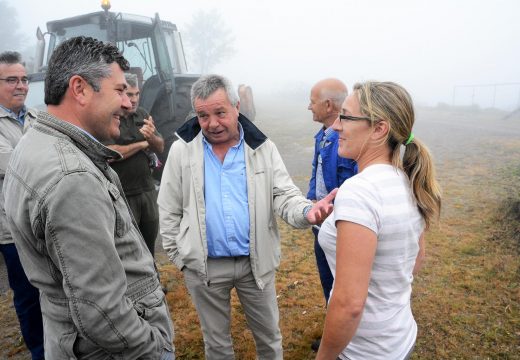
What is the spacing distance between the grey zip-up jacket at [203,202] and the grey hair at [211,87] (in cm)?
17

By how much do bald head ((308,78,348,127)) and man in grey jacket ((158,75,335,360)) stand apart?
2.62 feet

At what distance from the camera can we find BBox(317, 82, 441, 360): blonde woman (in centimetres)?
126

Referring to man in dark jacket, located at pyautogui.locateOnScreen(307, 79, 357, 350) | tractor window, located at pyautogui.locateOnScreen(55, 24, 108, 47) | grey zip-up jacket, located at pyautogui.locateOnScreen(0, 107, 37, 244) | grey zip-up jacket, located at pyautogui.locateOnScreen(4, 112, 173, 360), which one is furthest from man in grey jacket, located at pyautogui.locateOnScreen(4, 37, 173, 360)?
tractor window, located at pyautogui.locateOnScreen(55, 24, 108, 47)

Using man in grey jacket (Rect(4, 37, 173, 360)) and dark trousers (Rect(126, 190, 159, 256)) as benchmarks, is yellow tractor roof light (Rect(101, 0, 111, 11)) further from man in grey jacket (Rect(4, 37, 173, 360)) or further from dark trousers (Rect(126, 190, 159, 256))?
man in grey jacket (Rect(4, 37, 173, 360))

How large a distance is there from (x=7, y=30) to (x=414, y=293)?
191 ft

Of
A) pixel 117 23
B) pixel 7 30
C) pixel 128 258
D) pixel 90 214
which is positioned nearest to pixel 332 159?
pixel 128 258

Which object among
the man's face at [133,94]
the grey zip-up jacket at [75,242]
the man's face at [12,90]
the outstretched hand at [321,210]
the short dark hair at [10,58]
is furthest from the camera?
the man's face at [133,94]

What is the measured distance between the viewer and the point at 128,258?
1.41 metres

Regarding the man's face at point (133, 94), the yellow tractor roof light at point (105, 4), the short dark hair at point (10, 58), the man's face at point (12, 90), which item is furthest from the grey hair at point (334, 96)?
the yellow tractor roof light at point (105, 4)

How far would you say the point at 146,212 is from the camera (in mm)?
3334

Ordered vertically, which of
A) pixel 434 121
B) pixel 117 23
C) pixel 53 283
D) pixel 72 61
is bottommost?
pixel 434 121

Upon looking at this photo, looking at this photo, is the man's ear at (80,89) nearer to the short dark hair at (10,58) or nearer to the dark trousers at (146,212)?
the dark trousers at (146,212)

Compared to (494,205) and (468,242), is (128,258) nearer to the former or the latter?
(468,242)

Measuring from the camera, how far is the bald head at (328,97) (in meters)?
2.84
